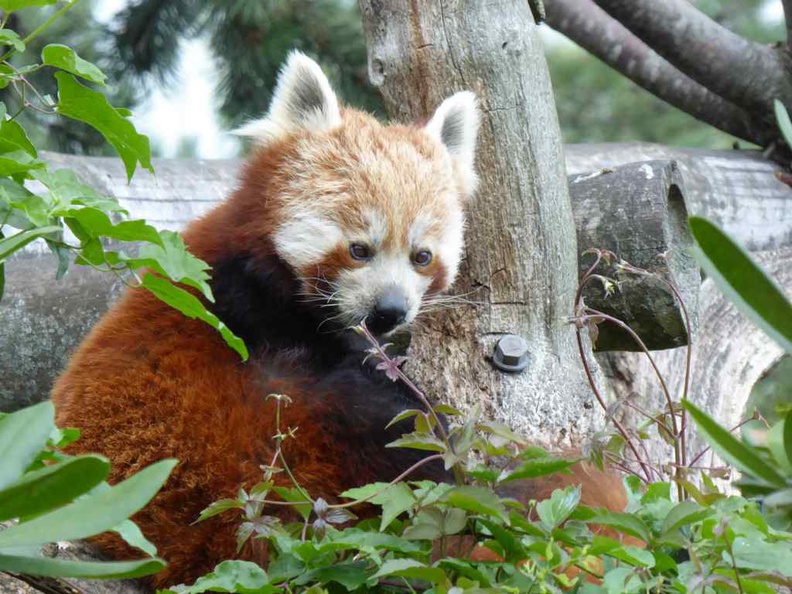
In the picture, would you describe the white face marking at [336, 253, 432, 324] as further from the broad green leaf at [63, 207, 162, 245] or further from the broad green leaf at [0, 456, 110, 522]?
the broad green leaf at [0, 456, 110, 522]

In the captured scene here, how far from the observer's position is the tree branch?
16.7 feet

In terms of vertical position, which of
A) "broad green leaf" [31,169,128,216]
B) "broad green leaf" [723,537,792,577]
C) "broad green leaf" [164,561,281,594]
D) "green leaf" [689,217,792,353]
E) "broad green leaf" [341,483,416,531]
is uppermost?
"broad green leaf" [31,169,128,216]

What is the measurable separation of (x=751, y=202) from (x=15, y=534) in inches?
169

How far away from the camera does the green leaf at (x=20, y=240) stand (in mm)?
1326

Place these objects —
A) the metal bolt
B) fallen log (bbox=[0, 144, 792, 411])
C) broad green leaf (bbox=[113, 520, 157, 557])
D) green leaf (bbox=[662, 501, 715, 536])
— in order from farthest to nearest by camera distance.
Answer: fallen log (bbox=[0, 144, 792, 411]) < the metal bolt < green leaf (bbox=[662, 501, 715, 536]) < broad green leaf (bbox=[113, 520, 157, 557])

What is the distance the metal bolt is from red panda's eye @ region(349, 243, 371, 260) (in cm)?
51

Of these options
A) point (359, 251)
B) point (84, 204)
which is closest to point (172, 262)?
point (84, 204)

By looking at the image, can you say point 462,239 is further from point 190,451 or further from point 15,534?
point 15,534

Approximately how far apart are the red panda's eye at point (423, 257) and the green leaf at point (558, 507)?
1.39 m

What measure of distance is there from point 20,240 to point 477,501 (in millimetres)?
768

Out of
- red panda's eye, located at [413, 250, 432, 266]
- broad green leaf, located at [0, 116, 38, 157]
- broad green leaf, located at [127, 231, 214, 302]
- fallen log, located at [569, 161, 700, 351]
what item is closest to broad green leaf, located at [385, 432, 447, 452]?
broad green leaf, located at [127, 231, 214, 302]

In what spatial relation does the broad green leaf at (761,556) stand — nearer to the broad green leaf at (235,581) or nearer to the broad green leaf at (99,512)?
the broad green leaf at (235,581)

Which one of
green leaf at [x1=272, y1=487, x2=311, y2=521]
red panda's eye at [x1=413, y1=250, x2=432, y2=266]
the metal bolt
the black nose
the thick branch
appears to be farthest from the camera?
the thick branch

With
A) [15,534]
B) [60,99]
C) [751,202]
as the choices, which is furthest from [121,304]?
[751,202]
